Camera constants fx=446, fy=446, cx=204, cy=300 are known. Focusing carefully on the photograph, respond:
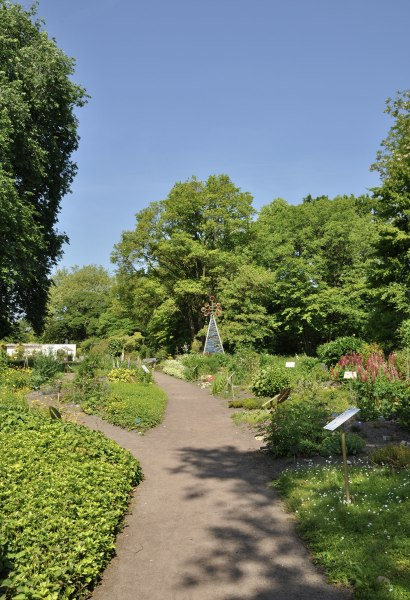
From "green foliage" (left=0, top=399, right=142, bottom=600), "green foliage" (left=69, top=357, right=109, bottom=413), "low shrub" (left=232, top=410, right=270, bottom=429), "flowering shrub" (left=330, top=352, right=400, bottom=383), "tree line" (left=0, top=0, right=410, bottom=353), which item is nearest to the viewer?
"green foliage" (left=0, top=399, right=142, bottom=600)

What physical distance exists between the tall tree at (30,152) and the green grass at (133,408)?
769 cm

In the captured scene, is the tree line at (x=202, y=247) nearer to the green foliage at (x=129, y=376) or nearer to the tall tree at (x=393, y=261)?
the tall tree at (x=393, y=261)

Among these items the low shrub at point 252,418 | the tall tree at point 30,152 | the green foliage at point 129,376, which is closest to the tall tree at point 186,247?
the tall tree at point 30,152

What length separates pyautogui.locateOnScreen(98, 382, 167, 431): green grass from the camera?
38.9 feet

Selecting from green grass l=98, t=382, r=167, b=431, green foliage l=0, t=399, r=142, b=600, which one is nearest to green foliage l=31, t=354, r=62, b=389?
green grass l=98, t=382, r=167, b=431

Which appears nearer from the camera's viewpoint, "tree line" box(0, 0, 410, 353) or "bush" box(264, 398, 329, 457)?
"bush" box(264, 398, 329, 457)

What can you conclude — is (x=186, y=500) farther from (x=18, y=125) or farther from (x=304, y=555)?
(x=18, y=125)

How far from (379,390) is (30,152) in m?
18.1

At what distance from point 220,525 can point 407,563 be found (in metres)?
2.32

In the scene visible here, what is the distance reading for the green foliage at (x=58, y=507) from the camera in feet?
13.6

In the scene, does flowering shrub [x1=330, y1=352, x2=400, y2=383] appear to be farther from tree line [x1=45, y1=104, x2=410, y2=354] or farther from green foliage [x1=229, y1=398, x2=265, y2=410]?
tree line [x1=45, y1=104, x2=410, y2=354]

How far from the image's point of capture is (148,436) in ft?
36.2

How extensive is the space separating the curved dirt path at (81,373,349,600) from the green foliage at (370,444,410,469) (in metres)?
1.86

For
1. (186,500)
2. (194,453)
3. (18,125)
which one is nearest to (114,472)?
(186,500)
